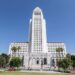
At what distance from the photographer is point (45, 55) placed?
19962 centimetres

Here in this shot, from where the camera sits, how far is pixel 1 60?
421ft

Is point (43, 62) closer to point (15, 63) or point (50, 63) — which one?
point (50, 63)

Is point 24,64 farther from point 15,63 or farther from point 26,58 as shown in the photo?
point 15,63

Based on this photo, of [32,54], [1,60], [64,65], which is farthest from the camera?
[32,54]

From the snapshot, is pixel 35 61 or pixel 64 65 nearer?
pixel 64 65

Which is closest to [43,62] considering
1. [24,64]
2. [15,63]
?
[24,64]

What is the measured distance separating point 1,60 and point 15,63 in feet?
75.3

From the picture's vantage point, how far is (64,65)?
97.8m

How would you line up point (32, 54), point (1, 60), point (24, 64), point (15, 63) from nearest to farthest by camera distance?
point (15, 63) < point (1, 60) < point (24, 64) < point (32, 54)

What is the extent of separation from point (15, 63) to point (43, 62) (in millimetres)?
89611

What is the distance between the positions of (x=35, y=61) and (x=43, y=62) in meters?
8.59

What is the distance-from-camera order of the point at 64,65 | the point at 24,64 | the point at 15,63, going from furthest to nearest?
the point at 24,64, the point at 15,63, the point at 64,65

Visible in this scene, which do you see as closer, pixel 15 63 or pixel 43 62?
pixel 15 63

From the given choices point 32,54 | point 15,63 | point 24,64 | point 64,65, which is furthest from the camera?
point 32,54
